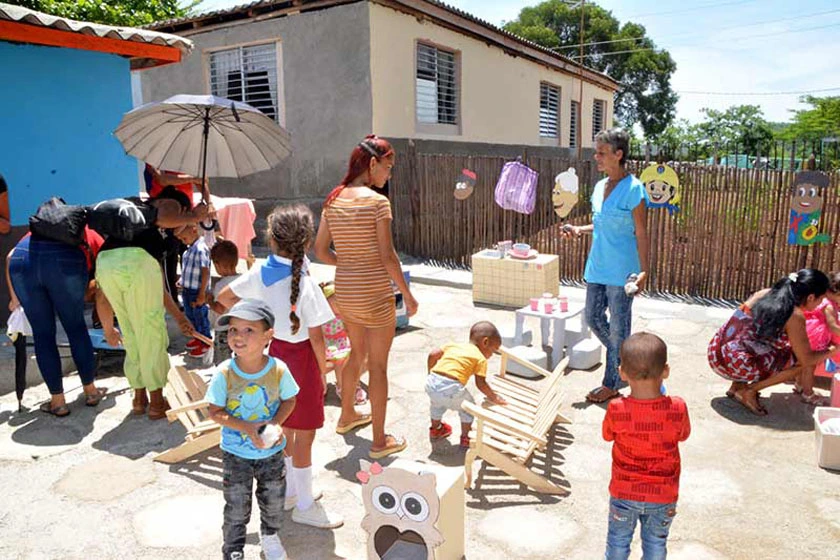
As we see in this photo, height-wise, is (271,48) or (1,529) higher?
(271,48)

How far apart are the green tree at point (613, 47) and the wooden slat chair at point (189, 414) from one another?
38.6m

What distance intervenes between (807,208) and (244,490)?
694cm

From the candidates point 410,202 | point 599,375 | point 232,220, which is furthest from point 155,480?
point 410,202

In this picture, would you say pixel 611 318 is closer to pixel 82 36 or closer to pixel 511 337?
pixel 511 337

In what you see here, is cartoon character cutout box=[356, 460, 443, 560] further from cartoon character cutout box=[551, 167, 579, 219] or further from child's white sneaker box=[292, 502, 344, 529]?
cartoon character cutout box=[551, 167, 579, 219]

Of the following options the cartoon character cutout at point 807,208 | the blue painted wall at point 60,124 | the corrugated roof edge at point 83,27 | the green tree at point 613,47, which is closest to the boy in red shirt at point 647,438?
the cartoon character cutout at point 807,208

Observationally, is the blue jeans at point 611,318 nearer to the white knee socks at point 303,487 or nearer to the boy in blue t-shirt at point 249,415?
the white knee socks at point 303,487

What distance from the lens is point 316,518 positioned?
3217mm

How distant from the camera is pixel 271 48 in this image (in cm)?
1182

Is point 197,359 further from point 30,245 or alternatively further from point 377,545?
point 377,545

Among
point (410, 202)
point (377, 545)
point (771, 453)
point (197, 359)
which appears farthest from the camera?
point (410, 202)

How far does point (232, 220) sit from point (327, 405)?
15.6ft

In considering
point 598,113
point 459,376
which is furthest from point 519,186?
point 598,113

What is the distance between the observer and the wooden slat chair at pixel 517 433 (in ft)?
11.7
